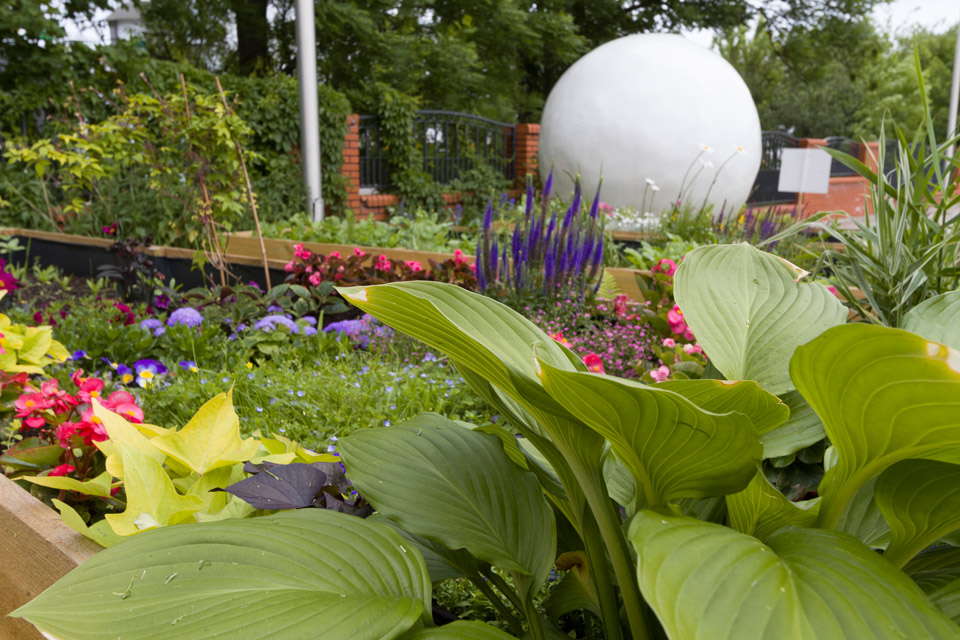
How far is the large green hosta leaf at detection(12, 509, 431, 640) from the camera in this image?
79 centimetres

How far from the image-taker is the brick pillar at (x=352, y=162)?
32.5 ft

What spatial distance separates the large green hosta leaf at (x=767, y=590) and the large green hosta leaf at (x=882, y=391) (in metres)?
0.12

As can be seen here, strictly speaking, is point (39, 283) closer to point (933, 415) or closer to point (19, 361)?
point (19, 361)

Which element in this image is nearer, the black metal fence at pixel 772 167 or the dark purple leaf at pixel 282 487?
the dark purple leaf at pixel 282 487

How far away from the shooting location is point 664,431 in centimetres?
78

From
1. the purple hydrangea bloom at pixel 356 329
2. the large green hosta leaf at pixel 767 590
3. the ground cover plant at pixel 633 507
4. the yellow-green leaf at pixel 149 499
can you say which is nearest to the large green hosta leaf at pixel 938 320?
the ground cover plant at pixel 633 507

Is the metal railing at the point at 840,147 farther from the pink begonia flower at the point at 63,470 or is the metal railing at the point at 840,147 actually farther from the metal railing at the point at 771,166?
the pink begonia flower at the point at 63,470

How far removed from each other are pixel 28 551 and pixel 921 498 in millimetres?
1612

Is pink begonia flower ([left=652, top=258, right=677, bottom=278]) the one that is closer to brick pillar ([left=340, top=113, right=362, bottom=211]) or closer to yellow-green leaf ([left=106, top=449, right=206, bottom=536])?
yellow-green leaf ([left=106, top=449, right=206, bottom=536])

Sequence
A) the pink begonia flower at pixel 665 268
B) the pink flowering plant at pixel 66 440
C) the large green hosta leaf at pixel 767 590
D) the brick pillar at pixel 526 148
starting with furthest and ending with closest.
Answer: the brick pillar at pixel 526 148 < the pink begonia flower at pixel 665 268 < the pink flowering plant at pixel 66 440 < the large green hosta leaf at pixel 767 590

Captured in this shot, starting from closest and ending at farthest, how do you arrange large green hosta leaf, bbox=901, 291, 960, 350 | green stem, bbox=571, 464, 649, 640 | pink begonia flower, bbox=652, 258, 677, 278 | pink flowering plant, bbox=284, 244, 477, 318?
1. green stem, bbox=571, 464, 649, 640
2. large green hosta leaf, bbox=901, 291, 960, 350
3. pink begonia flower, bbox=652, 258, 677, 278
4. pink flowering plant, bbox=284, 244, 477, 318

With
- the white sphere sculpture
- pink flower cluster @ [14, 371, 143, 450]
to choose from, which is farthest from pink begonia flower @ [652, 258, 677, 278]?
the white sphere sculpture

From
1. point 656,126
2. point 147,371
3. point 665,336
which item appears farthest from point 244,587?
point 656,126

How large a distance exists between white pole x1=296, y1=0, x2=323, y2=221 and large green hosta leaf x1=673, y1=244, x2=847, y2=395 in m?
6.12
